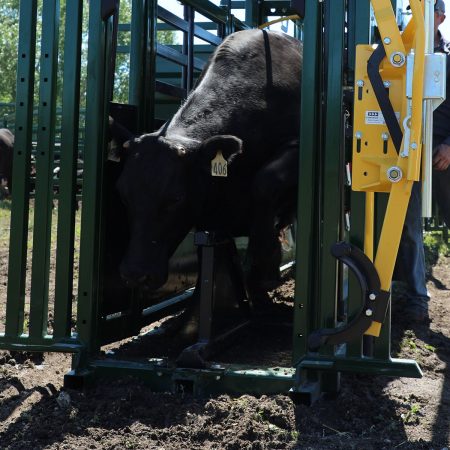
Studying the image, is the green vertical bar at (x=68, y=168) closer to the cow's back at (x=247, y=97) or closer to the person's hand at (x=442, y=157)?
the cow's back at (x=247, y=97)

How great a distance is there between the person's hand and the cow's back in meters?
1.02

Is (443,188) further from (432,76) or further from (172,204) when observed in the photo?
(432,76)

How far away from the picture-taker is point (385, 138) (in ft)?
11.6

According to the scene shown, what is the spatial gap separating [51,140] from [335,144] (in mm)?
1533

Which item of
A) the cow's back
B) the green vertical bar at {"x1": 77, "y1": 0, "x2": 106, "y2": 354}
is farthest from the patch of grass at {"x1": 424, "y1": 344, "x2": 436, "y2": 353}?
the green vertical bar at {"x1": 77, "y1": 0, "x2": 106, "y2": 354}

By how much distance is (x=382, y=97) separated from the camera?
11.5 ft

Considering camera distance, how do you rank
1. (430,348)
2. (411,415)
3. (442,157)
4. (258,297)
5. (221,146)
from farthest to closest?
(258,297) < (442,157) < (430,348) < (221,146) < (411,415)

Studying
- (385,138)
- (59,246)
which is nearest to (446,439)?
(385,138)

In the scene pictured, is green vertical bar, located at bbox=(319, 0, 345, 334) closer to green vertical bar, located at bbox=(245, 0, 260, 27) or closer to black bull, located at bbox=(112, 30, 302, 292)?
black bull, located at bbox=(112, 30, 302, 292)

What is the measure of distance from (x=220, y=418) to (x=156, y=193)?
51.6 inches

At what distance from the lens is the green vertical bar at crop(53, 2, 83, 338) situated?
420cm

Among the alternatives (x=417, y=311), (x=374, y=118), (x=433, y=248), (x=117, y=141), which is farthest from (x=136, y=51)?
(x=433, y=248)

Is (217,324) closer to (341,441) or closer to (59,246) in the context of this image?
(59,246)

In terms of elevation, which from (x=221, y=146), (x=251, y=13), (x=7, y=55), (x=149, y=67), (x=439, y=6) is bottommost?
(x=221, y=146)
